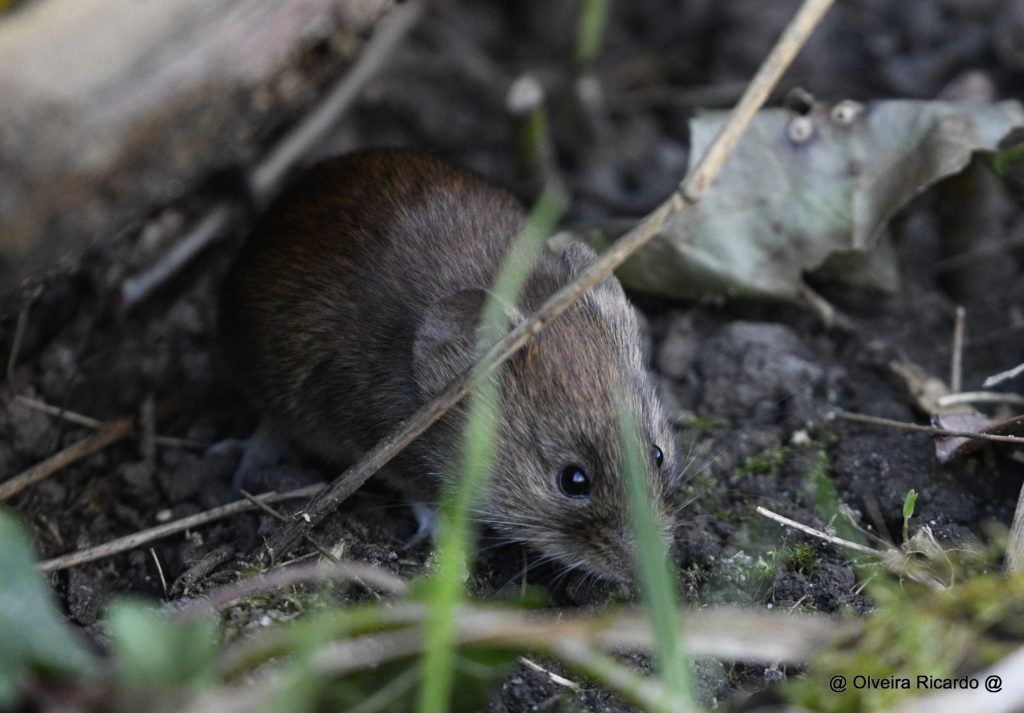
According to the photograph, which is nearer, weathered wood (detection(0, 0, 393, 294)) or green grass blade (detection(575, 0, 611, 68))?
weathered wood (detection(0, 0, 393, 294))

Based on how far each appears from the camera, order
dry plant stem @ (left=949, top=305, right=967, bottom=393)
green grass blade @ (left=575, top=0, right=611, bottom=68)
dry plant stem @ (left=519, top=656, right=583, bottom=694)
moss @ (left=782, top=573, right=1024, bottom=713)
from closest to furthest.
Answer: moss @ (left=782, top=573, right=1024, bottom=713) < dry plant stem @ (left=519, top=656, right=583, bottom=694) < dry plant stem @ (left=949, top=305, right=967, bottom=393) < green grass blade @ (left=575, top=0, right=611, bottom=68)

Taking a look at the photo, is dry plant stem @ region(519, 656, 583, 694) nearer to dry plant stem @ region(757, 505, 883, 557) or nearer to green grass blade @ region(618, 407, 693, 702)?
green grass blade @ region(618, 407, 693, 702)

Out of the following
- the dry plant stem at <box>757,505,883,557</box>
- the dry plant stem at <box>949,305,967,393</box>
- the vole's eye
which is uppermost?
the vole's eye

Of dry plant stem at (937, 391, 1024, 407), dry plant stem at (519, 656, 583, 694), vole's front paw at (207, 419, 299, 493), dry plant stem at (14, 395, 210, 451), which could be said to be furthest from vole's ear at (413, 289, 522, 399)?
dry plant stem at (937, 391, 1024, 407)

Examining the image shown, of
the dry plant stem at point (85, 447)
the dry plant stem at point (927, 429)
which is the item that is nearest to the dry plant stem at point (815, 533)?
the dry plant stem at point (927, 429)

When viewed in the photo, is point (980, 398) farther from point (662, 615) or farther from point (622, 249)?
point (662, 615)

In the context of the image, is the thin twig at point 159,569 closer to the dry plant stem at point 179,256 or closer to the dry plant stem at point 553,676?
the dry plant stem at point 553,676

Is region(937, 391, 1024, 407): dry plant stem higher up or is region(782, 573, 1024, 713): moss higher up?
region(782, 573, 1024, 713): moss
